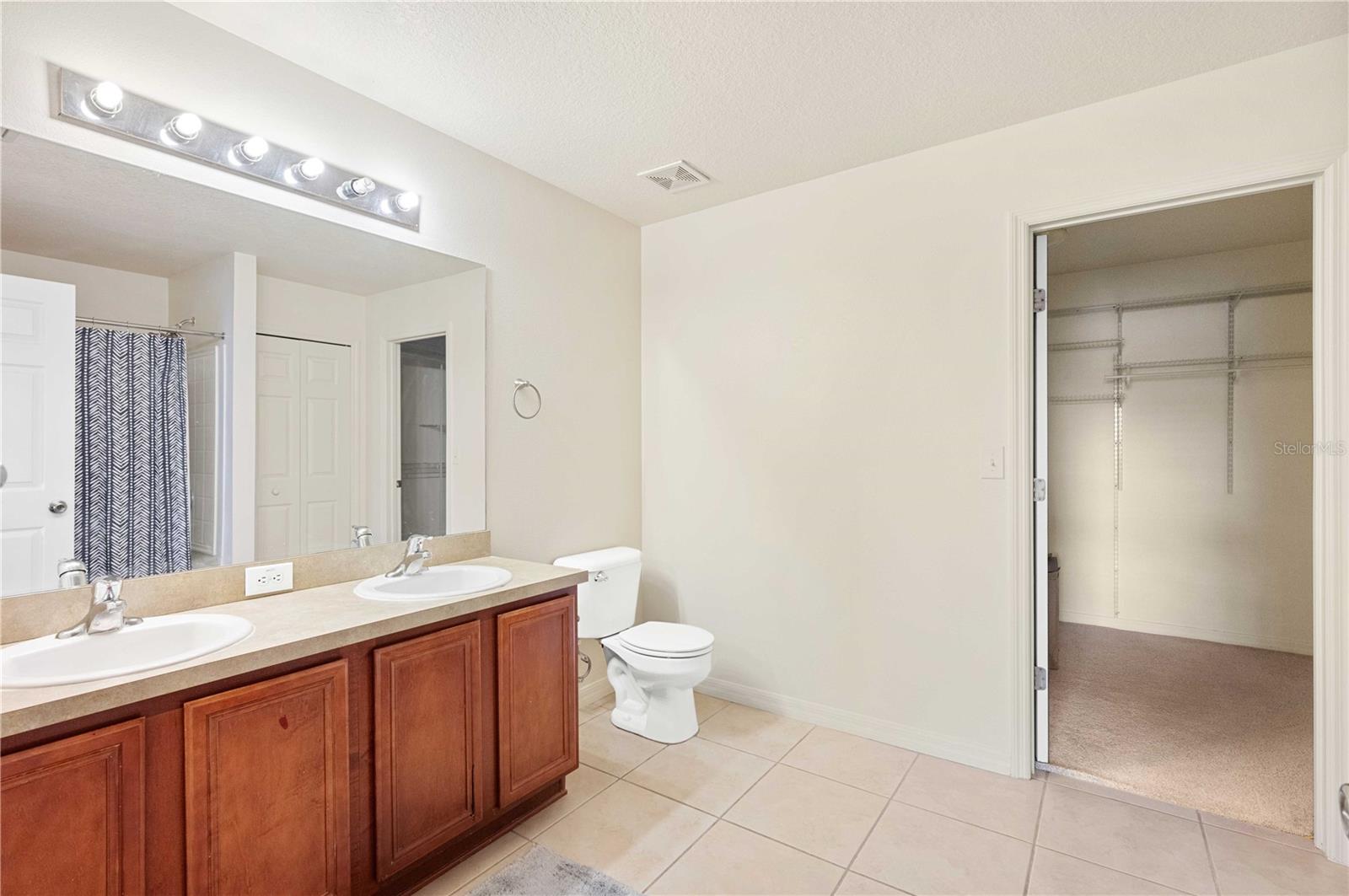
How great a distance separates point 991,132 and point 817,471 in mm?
1516

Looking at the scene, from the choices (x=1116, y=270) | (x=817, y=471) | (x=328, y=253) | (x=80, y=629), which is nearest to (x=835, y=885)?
(x=817, y=471)

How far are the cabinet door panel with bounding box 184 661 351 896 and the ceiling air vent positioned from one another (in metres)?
2.25

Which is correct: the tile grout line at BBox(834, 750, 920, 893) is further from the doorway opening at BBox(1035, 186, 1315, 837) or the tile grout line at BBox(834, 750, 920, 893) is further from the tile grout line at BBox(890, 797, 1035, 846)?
the doorway opening at BBox(1035, 186, 1315, 837)

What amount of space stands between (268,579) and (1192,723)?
3.77 metres

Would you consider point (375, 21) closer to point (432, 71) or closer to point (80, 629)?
point (432, 71)

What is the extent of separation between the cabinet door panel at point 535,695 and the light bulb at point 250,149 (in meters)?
1.56

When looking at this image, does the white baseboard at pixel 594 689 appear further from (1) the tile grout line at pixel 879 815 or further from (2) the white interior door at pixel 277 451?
(2) the white interior door at pixel 277 451

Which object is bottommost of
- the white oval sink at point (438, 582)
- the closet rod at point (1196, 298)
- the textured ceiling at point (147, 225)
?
the white oval sink at point (438, 582)

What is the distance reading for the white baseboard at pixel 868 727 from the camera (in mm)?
2488

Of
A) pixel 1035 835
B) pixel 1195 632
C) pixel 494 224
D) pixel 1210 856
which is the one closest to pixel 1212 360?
pixel 1195 632

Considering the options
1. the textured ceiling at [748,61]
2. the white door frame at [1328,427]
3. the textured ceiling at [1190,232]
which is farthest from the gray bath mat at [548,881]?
the textured ceiling at [1190,232]

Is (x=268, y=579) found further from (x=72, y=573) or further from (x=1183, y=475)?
(x=1183, y=475)

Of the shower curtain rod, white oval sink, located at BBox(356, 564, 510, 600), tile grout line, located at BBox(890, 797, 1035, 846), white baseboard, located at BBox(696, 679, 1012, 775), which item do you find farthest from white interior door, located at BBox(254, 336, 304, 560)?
tile grout line, located at BBox(890, 797, 1035, 846)

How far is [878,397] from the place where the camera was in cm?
273
